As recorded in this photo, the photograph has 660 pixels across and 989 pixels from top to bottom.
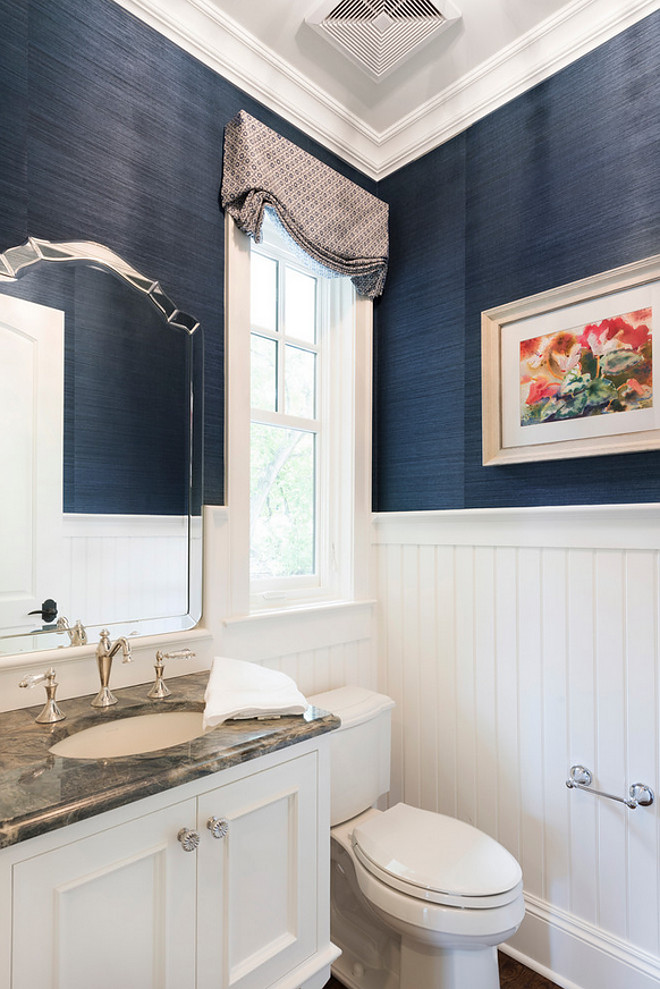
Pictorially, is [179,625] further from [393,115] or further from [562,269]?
[393,115]

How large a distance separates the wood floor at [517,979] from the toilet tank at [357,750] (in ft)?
1.62

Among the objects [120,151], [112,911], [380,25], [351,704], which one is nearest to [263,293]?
[120,151]

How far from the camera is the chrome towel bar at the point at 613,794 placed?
1.49m

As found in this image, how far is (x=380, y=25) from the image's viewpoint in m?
1.69

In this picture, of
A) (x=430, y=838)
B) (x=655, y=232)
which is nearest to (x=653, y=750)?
(x=430, y=838)

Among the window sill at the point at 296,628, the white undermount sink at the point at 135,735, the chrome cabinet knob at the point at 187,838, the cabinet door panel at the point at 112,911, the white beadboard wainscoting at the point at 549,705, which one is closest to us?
the cabinet door panel at the point at 112,911

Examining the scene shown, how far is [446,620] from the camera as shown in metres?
1.97

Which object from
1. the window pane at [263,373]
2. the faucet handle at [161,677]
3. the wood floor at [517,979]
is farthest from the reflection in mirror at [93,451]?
the wood floor at [517,979]

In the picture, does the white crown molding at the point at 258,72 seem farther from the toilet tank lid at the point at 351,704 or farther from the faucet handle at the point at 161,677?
the toilet tank lid at the point at 351,704

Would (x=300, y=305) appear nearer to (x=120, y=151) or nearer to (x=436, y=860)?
(x=120, y=151)

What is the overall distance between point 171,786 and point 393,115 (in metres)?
2.25

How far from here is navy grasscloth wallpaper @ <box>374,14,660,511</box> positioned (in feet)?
5.16

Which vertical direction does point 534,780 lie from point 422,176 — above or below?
below

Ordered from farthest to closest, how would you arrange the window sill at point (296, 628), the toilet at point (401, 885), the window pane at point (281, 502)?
1. the window pane at point (281, 502)
2. the window sill at point (296, 628)
3. the toilet at point (401, 885)
